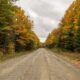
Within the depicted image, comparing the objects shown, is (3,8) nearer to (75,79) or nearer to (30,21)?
(75,79)

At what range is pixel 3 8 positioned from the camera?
148ft

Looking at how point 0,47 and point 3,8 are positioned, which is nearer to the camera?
point 3,8

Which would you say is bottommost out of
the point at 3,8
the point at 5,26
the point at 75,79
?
the point at 75,79

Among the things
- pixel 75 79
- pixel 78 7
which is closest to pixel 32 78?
pixel 75 79

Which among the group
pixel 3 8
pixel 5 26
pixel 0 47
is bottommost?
pixel 0 47

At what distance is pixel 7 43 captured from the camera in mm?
51938

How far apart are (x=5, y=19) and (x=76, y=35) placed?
51.5 feet

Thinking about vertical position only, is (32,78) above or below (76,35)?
below

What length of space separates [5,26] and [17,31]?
1676cm

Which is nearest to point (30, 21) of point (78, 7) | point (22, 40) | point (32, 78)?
point (22, 40)

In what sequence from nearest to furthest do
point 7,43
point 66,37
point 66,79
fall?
point 66,79 < point 7,43 < point 66,37

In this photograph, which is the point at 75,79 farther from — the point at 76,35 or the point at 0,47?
the point at 76,35

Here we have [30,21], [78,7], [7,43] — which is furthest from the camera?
[30,21]

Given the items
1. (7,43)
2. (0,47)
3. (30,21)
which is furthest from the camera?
(30,21)
